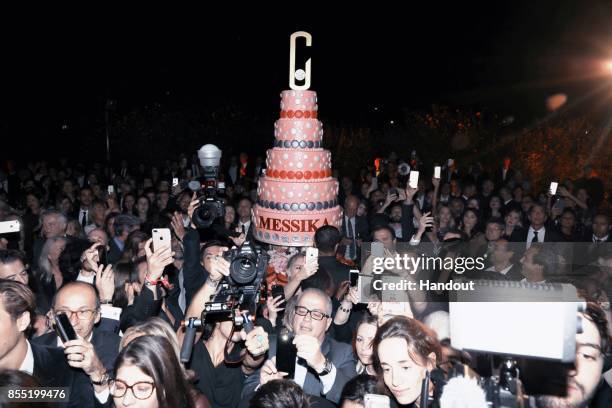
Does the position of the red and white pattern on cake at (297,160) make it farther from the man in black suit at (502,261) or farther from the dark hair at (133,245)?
the man in black suit at (502,261)

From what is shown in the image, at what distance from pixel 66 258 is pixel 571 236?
636cm

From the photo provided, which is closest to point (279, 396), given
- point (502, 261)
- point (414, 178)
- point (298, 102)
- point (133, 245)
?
point (133, 245)

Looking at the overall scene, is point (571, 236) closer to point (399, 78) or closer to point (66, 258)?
point (66, 258)

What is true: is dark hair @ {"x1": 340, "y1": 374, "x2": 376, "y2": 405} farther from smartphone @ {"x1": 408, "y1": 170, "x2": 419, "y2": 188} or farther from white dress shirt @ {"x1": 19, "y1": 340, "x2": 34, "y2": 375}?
smartphone @ {"x1": 408, "y1": 170, "x2": 419, "y2": 188}

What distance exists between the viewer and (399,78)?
24609 mm

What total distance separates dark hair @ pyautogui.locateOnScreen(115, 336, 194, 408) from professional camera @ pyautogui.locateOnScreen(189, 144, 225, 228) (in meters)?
1.32

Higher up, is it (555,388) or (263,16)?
(263,16)

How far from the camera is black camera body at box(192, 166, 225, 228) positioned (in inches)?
163

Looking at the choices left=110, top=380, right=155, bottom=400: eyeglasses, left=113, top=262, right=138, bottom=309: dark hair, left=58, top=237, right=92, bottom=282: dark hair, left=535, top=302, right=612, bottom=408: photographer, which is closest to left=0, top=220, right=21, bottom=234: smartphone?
left=113, top=262, right=138, bottom=309: dark hair

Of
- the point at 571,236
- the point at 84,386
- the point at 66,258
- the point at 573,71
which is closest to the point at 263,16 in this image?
the point at 573,71

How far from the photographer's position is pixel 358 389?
307cm

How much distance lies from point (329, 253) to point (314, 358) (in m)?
2.73

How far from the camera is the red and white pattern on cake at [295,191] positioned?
7.45 meters

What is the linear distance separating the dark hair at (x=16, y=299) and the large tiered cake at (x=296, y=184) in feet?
13.4
